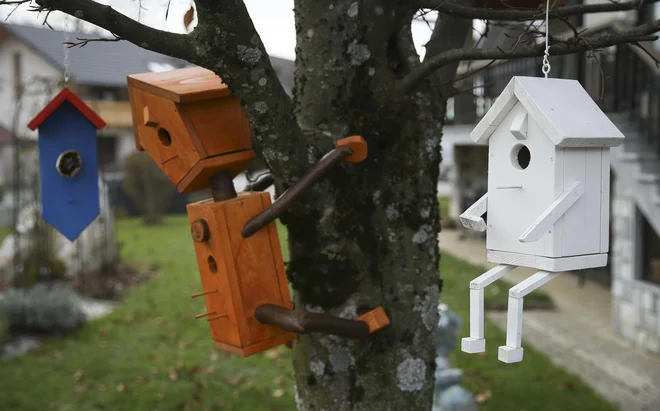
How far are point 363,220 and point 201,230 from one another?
0.54 meters

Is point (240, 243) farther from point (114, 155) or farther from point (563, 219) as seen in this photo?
point (114, 155)

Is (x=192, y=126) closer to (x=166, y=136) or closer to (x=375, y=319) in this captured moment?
(x=166, y=136)

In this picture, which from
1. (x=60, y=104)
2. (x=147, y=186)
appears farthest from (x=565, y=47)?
(x=147, y=186)

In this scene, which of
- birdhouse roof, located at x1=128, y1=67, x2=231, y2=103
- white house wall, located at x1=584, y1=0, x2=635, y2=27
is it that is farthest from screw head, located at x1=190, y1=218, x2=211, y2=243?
white house wall, located at x1=584, y1=0, x2=635, y2=27

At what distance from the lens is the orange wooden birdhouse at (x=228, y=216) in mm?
2111

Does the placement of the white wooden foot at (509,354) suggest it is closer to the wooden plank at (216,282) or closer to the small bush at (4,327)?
the wooden plank at (216,282)

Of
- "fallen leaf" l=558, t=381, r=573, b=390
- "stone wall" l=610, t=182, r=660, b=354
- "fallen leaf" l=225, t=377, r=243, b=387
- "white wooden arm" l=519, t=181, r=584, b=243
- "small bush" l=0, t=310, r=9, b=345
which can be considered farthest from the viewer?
"small bush" l=0, t=310, r=9, b=345

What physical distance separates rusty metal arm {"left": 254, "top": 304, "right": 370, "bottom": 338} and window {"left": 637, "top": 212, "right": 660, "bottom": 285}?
5.41 meters

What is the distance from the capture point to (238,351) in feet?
7.03

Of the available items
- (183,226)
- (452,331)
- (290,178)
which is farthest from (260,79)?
(183,226)

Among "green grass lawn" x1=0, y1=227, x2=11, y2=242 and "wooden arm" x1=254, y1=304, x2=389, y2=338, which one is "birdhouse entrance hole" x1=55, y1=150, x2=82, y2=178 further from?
"green grass lawn" x1=0, y1=227, x2=11, y2=242

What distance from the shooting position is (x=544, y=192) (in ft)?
5.55

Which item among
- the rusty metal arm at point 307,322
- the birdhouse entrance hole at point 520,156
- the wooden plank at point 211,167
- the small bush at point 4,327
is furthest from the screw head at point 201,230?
the small bush at point 4,327

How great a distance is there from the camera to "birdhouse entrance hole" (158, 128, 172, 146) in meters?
2.32
